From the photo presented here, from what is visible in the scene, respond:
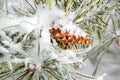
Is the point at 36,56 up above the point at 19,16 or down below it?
below

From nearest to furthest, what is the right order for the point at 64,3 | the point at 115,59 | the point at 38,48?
the point at 38,48, the point at 64,3, the point at 115,59

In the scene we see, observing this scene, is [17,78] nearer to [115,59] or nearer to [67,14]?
[67,14]

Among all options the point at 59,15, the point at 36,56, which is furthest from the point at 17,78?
the point at 59,15

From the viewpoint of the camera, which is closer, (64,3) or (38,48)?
(38,48)

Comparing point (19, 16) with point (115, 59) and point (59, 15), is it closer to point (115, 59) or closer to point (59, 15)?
point (59, 15)

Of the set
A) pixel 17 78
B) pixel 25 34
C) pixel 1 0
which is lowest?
pixel 17 78

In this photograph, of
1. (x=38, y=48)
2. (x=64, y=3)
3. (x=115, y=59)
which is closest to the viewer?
(x=38, y=48)

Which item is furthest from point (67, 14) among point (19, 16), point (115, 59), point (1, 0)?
point (115, 59)

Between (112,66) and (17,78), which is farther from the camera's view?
(112,66)

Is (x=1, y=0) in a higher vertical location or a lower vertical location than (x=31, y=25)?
higher
